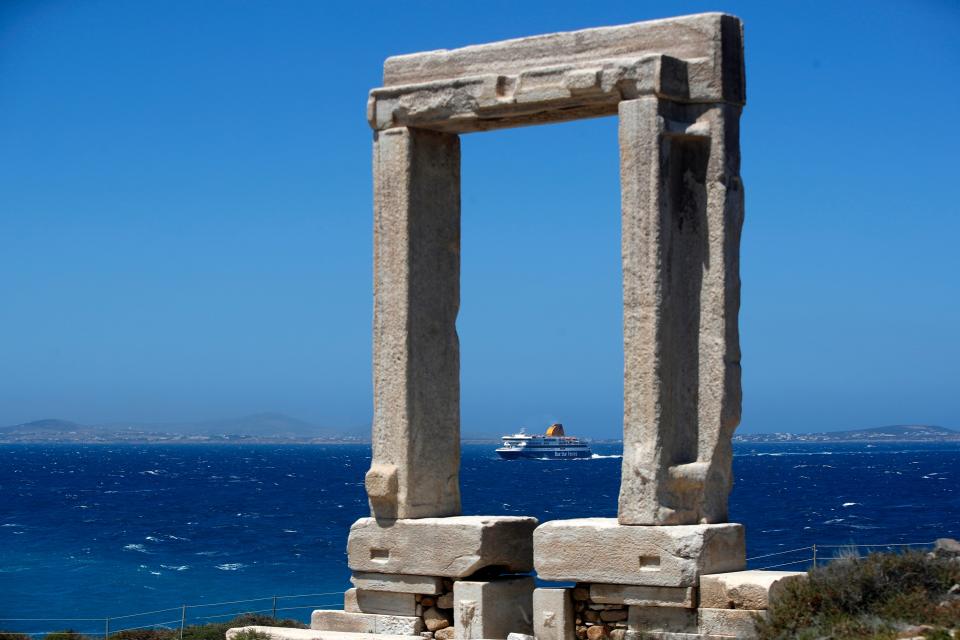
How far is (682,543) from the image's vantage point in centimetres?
1071

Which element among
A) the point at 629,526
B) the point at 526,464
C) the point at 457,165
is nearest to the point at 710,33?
the point at 457,165

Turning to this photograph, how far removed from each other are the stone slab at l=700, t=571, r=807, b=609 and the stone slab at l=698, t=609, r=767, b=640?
2.1 inches

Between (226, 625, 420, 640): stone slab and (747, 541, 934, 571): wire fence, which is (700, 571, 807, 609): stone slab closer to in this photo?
(747, 541, 934, 571): wire fence

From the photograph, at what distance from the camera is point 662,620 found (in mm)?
10930

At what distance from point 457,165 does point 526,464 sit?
109m

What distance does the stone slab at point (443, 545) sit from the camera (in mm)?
11758

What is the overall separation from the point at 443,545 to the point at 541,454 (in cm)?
10950

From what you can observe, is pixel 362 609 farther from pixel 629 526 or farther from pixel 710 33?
pixel 710 33

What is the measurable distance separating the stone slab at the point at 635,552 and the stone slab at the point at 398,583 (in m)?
0.95

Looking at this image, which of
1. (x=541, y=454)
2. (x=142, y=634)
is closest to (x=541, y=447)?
(x=541, y=454)

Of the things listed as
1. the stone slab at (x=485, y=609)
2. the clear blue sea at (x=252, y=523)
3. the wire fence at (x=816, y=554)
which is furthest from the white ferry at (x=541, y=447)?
the stone slab at (x=485, y=609)

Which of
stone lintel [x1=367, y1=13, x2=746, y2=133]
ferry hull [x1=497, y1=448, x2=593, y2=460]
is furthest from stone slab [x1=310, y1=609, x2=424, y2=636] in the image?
ferry hull [x1=497, y1=448, x2=593, y2=460]

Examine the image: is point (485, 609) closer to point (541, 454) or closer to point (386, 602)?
point (386, 602)

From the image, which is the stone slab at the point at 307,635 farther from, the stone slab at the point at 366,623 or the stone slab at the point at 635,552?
the stone slab at the point at 635,552
